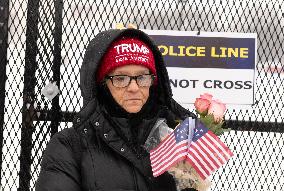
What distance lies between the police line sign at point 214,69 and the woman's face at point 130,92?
92 cm

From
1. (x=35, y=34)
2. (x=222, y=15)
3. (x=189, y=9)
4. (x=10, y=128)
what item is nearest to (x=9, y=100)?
(x=10, y=128)

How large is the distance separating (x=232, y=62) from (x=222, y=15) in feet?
1.13

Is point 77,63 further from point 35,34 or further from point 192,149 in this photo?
point 192,149

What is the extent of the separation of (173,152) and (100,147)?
0.24m

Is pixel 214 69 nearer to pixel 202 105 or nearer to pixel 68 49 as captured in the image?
pixel 68 49

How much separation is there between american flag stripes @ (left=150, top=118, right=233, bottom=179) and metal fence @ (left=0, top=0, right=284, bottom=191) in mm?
1049

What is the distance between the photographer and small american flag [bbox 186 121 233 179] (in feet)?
5.25

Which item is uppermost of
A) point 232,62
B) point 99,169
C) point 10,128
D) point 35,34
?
point 35,34

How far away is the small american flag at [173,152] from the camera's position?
62.9 inches

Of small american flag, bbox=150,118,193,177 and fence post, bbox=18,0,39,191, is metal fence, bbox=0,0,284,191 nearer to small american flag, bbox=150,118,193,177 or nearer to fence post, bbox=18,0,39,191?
Result: fence post, bbox=18,0,39,191

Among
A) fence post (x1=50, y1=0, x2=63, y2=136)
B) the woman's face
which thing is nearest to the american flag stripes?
the woman's face

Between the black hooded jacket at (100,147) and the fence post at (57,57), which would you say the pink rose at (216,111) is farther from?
the fence post at (57,57)

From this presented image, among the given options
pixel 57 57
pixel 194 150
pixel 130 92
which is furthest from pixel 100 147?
pixel 57 57

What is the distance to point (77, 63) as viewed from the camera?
266 cm
